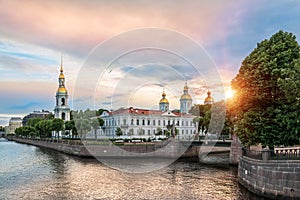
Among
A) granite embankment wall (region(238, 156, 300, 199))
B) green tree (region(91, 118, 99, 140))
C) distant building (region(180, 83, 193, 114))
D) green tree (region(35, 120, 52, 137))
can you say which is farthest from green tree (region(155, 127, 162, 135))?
granite embankment wall (region(238, 156, 300, 199))

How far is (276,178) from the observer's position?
2491cm

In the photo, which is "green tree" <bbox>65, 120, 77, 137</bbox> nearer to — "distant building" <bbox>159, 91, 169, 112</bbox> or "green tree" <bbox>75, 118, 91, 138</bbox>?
"green tree" <bbox>75, 118, 91, 138</bbox>

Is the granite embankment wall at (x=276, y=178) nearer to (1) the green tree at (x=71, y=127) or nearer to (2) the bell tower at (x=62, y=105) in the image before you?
(1) the green tree at (x=71, y=127)

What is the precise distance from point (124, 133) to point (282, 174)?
8150 cm

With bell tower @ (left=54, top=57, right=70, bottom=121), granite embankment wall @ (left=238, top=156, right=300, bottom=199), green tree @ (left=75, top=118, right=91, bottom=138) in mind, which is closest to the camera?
granite embankment wall @ (left=238, top=156, right=300, bottom=199)

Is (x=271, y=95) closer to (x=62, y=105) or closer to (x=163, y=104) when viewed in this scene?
(x=163, y=104)

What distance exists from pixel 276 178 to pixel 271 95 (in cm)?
866

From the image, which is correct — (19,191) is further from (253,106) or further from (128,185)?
(253,106)

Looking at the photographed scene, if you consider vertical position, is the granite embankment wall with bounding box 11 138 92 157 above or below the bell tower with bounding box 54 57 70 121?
below

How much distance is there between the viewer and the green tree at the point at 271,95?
90.4 feet

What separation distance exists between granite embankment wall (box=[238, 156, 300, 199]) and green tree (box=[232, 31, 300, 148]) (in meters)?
3.48

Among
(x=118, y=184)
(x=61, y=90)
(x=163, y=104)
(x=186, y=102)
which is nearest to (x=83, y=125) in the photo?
(x=186, y=102)

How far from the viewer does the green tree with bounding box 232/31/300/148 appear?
27547 mm

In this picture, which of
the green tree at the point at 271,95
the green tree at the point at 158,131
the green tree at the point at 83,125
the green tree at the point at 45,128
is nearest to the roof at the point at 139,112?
the green tree at the point at 158,131
